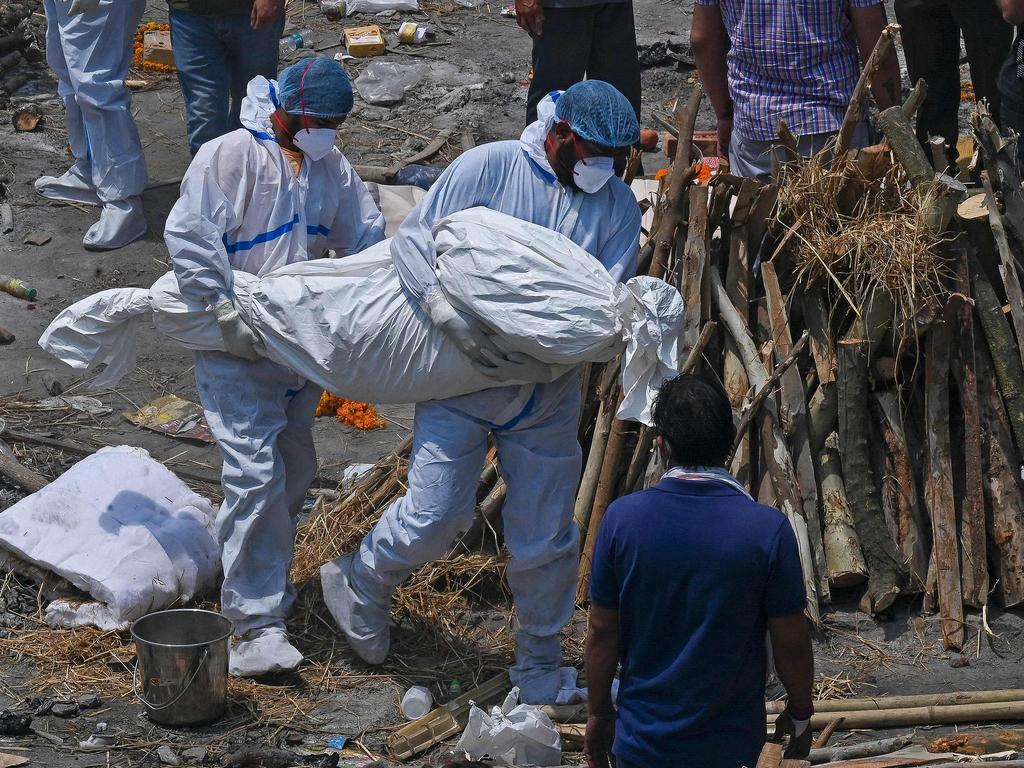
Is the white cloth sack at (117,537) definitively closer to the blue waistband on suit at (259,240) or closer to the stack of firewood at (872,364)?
the blue waistband on suit at (259,240)

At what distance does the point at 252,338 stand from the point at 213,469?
1845mm

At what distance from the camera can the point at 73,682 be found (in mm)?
4637

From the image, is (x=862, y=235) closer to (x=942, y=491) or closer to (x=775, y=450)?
(x=775, y=450)

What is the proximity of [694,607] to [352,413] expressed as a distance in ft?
12.3

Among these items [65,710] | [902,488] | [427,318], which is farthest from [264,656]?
[902,488]

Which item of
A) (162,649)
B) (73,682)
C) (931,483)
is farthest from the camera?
(931,483)

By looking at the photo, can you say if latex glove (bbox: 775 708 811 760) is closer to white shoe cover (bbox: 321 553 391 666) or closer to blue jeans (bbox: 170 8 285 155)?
white shoe cover (bbox: 321 553 391 666)

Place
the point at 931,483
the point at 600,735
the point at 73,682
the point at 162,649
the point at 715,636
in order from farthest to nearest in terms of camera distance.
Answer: the point at 931,483 < the point at 73,682 < the point at 162,649 < the point at 600,735 < the point at 715,636

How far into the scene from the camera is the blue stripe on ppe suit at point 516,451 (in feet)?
14.0

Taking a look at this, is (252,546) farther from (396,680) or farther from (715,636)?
(715,636)

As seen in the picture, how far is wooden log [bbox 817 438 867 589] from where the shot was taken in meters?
5.06

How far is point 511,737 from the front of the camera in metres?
4.14

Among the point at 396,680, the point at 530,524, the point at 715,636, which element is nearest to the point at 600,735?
the point at 715,636

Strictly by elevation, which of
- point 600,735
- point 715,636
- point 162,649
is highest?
point 715,636
